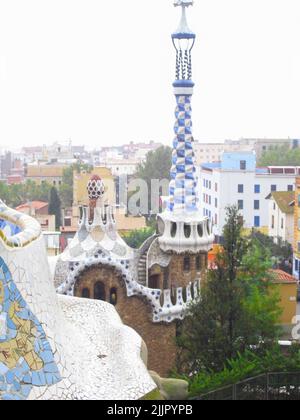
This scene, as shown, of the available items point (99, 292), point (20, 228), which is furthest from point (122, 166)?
point (20, 228)

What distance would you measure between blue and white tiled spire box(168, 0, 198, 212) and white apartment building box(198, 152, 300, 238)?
69.7ft

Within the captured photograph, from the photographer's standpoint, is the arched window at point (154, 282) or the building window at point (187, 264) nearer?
the building window at point (187, 264)

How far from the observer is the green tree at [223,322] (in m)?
12.2

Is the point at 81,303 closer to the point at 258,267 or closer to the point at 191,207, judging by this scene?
the point at 191,207

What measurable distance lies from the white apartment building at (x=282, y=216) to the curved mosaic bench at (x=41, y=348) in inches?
913

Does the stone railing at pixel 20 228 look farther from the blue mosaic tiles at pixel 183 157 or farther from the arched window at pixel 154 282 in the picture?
the blue mosaic tiles at pixel 183 157

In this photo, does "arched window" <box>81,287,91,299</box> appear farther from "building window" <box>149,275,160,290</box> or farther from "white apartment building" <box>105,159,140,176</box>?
"white apartment building" <box>105,159,140,176</box>

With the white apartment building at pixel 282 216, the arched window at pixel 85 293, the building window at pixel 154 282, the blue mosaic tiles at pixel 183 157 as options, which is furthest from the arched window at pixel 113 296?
the white apartment building at pixel 282 216

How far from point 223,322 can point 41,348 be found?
17.5 feet

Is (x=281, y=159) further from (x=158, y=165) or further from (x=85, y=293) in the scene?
(x=85, y=293)

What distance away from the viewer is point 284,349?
46.7 feet

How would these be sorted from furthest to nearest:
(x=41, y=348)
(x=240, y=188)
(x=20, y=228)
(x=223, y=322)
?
(x=240, y=188), (x=223, y=322), (x=20, y=228), (x=41, y=348)

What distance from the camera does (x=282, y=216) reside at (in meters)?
32.3

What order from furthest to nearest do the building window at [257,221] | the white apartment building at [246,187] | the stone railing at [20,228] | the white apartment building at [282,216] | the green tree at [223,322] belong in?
the building window at [257,221] < the white apartment building at [246,187] < the white apartment building at [282,216] < the green tree at [223,322] < the stone railing at [20,228]
